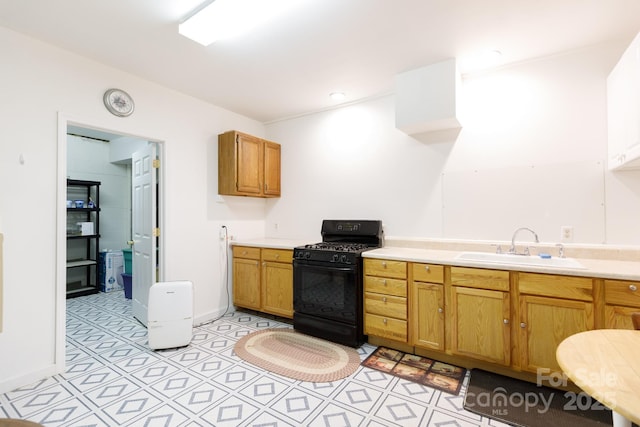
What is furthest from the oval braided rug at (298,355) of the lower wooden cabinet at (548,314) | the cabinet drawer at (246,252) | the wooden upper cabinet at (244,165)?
the wooden upper cabinet at (244,165)

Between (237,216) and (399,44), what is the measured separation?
2.73 metres

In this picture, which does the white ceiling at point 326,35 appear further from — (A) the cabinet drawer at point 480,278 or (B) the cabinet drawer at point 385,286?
(B) the cabinet drawer at point 385,286

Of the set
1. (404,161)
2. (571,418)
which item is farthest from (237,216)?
(571,418)

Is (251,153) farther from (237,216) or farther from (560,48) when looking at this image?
(560,48)

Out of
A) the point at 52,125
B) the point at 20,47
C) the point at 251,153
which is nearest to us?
the point at 20,47

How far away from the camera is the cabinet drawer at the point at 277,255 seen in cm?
334

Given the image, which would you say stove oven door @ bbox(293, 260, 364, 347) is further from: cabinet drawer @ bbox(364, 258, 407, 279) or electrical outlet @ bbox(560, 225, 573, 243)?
electrical outlet @ bbox(560, 225, 573, 243)

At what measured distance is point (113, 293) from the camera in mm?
4871

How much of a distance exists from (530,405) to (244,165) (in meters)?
3.40

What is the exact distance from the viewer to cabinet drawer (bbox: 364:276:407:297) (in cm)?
262

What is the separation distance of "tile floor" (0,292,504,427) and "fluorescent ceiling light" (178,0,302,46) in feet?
8.31

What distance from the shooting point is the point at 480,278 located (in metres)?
2.28

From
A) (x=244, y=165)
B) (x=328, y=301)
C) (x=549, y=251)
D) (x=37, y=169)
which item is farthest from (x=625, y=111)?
(x=37, y=169)

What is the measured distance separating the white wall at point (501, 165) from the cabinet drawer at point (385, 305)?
83 centimetres
